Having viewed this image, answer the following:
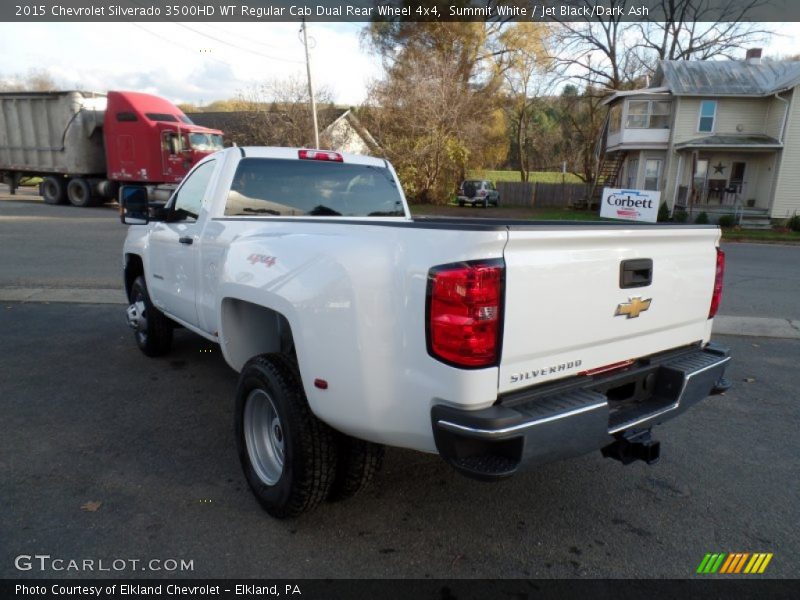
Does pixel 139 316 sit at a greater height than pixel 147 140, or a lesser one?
lesser

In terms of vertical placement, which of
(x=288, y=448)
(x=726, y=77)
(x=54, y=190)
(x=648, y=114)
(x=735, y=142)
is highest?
(x=726, y=77)

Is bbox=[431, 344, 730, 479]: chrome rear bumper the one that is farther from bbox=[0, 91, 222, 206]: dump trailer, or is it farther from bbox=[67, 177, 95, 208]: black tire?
bbox=[67, 177, 95, 208]: black tire

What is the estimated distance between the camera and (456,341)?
2105mm

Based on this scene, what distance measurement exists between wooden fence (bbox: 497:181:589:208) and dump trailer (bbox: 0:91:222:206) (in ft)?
69.4

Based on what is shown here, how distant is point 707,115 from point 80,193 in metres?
28.8

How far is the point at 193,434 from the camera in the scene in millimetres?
3820

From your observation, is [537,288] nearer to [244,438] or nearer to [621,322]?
[621,322]

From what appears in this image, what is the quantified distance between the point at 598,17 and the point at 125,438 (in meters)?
41.8

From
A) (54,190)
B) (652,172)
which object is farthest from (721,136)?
(54,190)

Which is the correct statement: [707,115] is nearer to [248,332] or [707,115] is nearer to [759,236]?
[759,236]

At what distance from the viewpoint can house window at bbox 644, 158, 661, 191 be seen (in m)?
28.6

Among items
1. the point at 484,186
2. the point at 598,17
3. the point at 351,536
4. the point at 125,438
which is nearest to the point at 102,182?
the point at 484,186

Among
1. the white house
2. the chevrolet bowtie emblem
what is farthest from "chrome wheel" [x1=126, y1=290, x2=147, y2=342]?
the white house

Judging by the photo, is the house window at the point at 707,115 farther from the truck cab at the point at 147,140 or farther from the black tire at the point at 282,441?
the black tire at the point at 282,441
